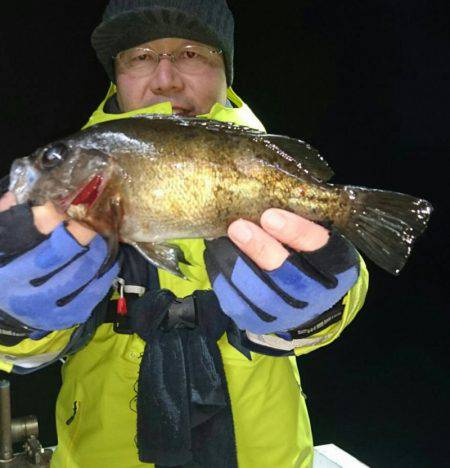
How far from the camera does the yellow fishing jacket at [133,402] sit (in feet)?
6.27

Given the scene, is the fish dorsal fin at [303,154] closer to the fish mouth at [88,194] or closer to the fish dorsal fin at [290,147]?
the fish dorsal fin at [290,147]

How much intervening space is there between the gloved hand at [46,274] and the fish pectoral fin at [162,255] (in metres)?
0.13

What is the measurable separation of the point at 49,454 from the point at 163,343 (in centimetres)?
114

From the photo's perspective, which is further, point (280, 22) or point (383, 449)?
point (280, 22)

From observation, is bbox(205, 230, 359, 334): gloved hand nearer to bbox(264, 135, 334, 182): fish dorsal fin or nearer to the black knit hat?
bbox(264, 135, 334, 182): fish dorsal fin

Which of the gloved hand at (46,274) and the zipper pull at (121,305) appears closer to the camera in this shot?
the gloved hand at (46,274)

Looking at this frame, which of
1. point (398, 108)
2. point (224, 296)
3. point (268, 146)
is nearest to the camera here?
point (268, 146)

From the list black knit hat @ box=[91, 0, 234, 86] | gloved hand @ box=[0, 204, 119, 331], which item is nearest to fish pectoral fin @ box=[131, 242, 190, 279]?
gloved hand @ box=[0, 204, 119, 331]

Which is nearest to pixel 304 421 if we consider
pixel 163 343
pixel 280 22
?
pixel 163 343

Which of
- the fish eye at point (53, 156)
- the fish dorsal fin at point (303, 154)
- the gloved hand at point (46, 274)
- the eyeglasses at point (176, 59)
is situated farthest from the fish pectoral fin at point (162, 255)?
the eyeglasses at point (176, 59)

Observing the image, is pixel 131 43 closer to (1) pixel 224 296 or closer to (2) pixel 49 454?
(1) pixel 224 296

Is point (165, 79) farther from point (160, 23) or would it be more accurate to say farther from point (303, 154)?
point (303, 154)

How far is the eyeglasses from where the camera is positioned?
2.23 meters

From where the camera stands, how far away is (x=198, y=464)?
1.93 m
